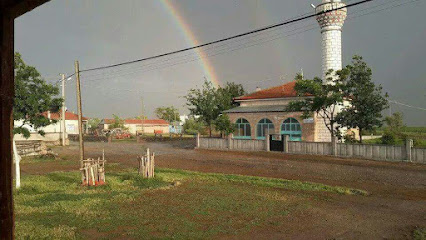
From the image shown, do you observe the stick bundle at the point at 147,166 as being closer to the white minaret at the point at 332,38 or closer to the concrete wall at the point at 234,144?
the concrete wall at the point at 234,144

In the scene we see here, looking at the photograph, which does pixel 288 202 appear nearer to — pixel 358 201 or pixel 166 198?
pixel 358 201

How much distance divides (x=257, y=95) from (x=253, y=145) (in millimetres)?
11144

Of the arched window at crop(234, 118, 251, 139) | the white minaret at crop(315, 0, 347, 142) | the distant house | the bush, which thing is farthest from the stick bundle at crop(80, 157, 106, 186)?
the distant house

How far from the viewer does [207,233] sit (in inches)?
315

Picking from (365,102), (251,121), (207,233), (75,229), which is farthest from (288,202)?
(251,121)

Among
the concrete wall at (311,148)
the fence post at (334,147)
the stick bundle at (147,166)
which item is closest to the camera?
the stick bundle at (147,166)

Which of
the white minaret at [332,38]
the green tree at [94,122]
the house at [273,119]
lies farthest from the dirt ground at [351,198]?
the green tree at [94,122]

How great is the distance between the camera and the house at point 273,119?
32.0m

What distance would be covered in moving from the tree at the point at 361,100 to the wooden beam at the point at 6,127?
2744 centimetres

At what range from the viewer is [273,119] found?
3403 centimetres

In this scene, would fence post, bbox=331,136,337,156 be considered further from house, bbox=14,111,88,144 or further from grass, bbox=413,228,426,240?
house, bbox=14,111,88,144

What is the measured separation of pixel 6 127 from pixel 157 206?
9.33m

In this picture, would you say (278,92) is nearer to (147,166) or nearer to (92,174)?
(147,166)

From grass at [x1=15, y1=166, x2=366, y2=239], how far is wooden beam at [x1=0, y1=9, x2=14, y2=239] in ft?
19.8
